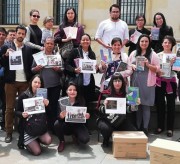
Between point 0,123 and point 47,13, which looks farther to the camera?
point 47,13

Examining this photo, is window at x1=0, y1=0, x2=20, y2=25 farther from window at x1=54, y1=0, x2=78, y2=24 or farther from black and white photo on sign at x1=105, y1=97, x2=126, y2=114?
black and white photo on sign at x1=105, y1=97, x2=126, y2=114

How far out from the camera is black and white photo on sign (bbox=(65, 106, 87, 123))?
5.57 m

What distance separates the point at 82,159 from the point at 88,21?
32.3 feet

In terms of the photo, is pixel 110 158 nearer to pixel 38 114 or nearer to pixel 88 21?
pixel 38 114

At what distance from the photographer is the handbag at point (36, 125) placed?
561 centimetres

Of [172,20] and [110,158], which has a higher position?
[172,20]

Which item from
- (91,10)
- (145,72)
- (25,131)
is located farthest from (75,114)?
(91,10)

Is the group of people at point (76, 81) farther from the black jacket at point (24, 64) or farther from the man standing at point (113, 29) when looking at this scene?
the man standing at point (113, 29)

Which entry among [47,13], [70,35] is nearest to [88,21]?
[47,13]

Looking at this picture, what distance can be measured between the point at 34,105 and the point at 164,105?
8.00 ft

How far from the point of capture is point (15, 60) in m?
5.98

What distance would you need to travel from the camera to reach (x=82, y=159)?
17.6 feet

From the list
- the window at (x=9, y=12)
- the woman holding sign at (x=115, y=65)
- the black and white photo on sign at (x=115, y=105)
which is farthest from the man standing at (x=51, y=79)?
the window at (x=9, y=12)

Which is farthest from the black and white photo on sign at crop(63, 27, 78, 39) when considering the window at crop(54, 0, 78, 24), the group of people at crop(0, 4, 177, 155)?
the window at crop(54, 0, 78, 24)
